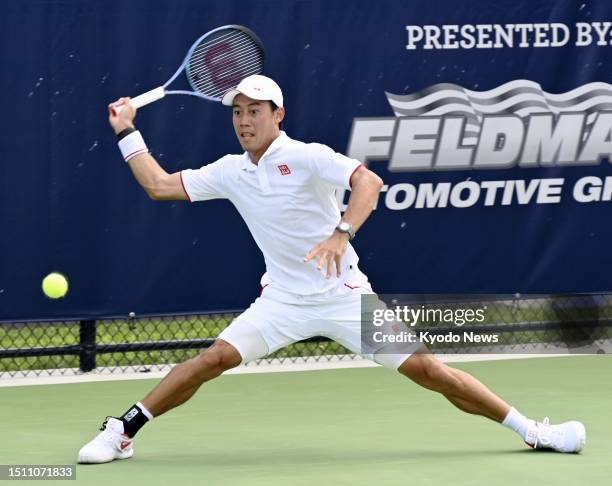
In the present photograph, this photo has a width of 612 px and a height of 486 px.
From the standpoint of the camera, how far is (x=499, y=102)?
8117 mm

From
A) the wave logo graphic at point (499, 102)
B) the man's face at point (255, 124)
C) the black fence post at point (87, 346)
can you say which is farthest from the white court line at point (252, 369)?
the man's face at point (255, 124)

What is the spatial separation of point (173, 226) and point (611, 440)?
273 cm

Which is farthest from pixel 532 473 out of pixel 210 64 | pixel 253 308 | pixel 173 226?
pixel 173 226

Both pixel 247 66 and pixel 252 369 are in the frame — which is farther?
pixel 252 369

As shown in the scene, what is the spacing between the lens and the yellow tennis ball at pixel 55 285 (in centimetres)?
750

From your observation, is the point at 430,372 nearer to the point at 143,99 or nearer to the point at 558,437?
the point at 558,437

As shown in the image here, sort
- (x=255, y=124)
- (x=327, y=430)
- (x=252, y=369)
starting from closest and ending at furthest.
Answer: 1. (x=255, y=124)
2. (x=327, y=430)
3. (x=252, y=369)

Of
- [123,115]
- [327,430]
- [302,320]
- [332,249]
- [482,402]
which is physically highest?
[123,115]

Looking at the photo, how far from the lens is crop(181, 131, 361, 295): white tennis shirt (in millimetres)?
5461

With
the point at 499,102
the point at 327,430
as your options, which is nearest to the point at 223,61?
the point at 327,430

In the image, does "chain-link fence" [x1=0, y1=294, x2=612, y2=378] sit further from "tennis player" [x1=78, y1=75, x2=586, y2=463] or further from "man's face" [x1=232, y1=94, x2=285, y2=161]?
"man's face" [x1=232, y1=94, x2=285, y2=161]

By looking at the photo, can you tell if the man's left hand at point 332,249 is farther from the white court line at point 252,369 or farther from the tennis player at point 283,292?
the white court line at point 252,369

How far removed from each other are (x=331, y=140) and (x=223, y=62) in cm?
144

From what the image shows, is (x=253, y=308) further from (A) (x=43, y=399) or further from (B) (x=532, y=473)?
(A) (x=43, y=399)
